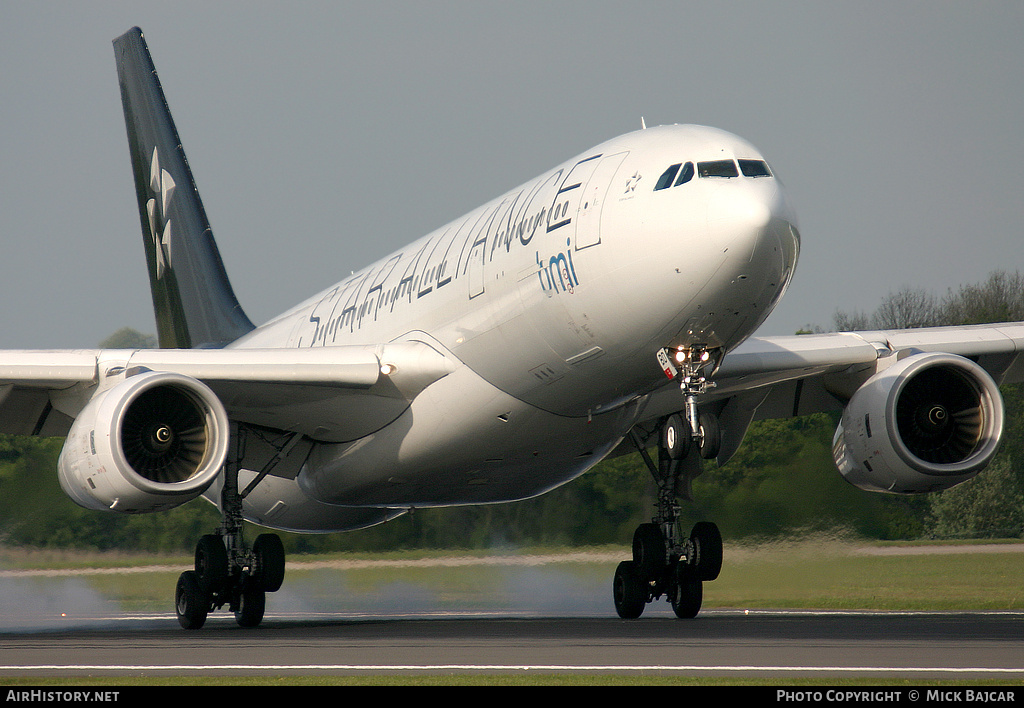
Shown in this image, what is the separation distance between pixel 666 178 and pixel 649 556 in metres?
5.89

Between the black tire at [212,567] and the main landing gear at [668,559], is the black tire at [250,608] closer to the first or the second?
the black tire at [212,567]

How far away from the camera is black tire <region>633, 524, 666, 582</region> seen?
1589 centimetres

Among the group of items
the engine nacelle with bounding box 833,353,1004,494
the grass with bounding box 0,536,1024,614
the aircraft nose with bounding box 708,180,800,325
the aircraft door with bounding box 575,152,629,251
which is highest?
the aircraft door with bounding box 575,152,629,251

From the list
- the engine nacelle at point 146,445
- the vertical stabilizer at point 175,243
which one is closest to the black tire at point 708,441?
the engine nacelle at point 146,445

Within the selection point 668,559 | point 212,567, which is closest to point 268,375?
point 212,567

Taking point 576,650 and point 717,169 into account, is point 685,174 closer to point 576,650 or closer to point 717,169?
point 717,169

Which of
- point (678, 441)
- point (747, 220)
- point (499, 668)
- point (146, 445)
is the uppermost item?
point (747, 220)

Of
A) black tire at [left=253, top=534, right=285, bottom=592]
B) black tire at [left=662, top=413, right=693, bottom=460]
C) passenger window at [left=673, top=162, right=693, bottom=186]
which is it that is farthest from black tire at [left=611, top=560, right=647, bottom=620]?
passenger window at [left=673, top=162, right=693, bottom=186]

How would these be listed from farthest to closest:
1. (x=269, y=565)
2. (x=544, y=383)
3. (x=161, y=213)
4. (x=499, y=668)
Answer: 1. (x=161, y=213)
2. (x=269, y=565)
3. (x=544, y=383)
4. (x=499, y=668)

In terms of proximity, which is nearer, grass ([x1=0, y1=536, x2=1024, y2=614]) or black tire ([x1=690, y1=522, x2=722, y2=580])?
black tire ([x1=690, y1=522, x2=722, y2=580])

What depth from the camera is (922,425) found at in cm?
1531

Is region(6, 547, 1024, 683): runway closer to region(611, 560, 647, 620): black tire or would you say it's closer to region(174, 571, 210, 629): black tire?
region(174, 571, 210, 629): black tire

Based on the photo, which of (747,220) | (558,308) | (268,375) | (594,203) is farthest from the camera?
(268,375)

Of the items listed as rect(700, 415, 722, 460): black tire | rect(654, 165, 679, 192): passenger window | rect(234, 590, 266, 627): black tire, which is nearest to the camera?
rect(654, 165, 679, 192): passenger window
